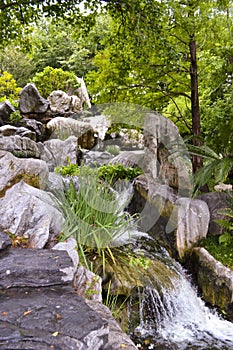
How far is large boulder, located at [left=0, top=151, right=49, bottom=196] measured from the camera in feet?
12.7

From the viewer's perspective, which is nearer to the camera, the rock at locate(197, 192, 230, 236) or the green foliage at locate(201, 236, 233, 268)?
the green foliage at locate(201, 236, 233, 268)

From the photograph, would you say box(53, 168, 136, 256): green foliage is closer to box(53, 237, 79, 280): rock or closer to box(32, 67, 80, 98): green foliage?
box(53, 237, 79, 280): rock

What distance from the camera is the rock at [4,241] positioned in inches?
103

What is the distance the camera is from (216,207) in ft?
15.9

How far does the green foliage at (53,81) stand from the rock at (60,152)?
491 centimetres

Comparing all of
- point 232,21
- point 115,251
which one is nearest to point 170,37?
point 232,21

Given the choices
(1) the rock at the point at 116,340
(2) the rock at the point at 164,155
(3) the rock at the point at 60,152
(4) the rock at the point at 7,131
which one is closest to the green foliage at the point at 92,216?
(1) the rock at the point at 116,340

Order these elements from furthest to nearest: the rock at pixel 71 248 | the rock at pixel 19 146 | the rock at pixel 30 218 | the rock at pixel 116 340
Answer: the rock at pixel 19 146, the rock at pixel 30 218, the rock at pixel 71 248, the rock at pixel 116 340

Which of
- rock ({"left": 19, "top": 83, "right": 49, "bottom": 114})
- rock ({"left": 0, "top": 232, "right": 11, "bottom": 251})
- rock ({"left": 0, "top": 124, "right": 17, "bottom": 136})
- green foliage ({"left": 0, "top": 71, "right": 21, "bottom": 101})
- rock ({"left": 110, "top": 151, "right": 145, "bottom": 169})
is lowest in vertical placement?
rock ({"left": 0, "top": 232, "right": 11, "bottom": 251})

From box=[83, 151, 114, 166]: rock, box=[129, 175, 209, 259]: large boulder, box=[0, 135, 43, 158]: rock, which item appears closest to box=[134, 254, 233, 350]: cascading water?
box=[129, 175, 209, 259]: large boulder

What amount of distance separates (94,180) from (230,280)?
1980mm

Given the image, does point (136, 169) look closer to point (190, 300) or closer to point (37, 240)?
point (190, 300)

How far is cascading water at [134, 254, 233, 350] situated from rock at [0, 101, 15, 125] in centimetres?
934

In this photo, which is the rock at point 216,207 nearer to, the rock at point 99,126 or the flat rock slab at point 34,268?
the flat rock slab at point 34,268
